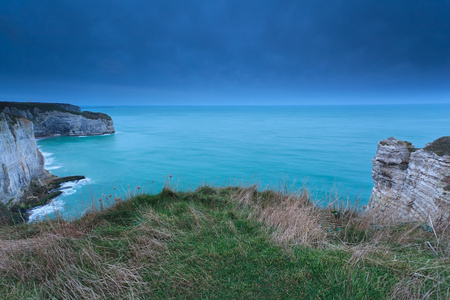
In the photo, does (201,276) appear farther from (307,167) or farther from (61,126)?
(61,126)

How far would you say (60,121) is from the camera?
60562 mm

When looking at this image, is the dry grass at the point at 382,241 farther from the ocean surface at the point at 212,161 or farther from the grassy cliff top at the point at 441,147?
the ocean surface at the point at 212,161

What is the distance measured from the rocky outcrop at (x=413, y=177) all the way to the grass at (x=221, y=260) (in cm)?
238

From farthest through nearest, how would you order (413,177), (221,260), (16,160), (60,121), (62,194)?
1. (60,121)
2. (62,194)
3. (16,160)
4. (413,177)
5. (221,260)

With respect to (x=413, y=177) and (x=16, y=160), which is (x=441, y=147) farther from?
(x=16, y=160)

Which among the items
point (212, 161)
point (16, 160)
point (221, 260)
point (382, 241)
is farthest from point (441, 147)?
point (212, 161)

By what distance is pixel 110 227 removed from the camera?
184 inches

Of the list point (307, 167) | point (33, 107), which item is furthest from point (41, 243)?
point (33, 107)

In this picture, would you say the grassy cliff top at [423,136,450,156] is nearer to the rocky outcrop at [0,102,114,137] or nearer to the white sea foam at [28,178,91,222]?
the white sea foam at [28,178,91,222]

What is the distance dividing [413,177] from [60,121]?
240ft

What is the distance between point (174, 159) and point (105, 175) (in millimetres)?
12543

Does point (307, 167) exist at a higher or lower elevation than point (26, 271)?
lower

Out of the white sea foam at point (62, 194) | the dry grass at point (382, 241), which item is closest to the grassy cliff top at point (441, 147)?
the dry grass at point (382, 241)

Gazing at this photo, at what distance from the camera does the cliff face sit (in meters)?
17.5
